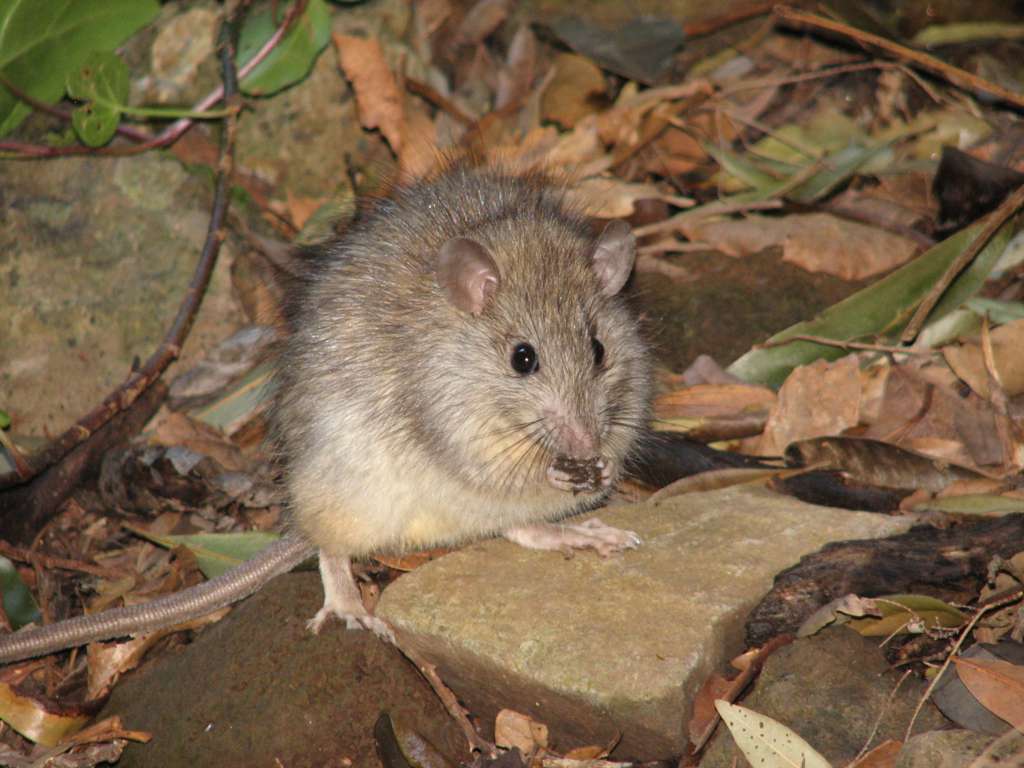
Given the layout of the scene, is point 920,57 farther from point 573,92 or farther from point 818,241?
point 573,92

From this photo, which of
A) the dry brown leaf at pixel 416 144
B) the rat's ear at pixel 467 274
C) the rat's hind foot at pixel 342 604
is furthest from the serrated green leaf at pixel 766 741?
the dry brown leaf at pixel 416 144

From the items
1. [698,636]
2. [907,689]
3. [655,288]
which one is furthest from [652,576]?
[655,288]

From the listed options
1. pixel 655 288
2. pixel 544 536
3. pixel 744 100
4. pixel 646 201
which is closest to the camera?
pixel 544 536

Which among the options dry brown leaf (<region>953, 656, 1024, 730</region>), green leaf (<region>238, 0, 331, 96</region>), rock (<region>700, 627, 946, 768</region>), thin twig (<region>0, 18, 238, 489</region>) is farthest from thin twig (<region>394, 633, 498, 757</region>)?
green leaf (<region>238, 0, 331, 96</region>)

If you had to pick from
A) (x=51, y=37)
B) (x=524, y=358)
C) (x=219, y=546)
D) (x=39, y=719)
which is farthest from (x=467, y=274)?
(x=51, y=37)

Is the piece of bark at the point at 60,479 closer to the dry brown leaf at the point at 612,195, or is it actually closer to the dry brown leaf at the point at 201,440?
the dry brown leaf at the point at 201,440

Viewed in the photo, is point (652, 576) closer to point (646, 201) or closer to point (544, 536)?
point (544, 536)

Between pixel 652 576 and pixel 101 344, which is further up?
pixel 101 344
